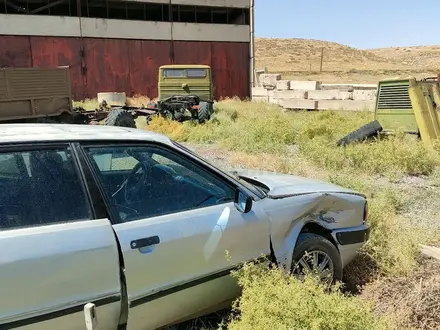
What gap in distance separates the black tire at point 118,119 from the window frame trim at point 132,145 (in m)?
9.91

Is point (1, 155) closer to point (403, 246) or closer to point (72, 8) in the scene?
Answer: point (403, 246)

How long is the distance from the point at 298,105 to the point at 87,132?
17206 mm

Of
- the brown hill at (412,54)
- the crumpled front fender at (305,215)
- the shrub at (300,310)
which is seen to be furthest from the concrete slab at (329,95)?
the brown hill at (412,54)

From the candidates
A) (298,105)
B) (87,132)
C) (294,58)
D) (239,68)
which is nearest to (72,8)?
(239,68)

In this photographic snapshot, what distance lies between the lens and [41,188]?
2.54 meters

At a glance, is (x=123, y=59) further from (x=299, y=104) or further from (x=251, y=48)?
(x=299, y=104)

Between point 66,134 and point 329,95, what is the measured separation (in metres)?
16.9

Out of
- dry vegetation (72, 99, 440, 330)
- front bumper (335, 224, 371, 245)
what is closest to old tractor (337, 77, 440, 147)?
dry vegetation (72, 99, 440, 330)

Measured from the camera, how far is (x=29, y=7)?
934 inches

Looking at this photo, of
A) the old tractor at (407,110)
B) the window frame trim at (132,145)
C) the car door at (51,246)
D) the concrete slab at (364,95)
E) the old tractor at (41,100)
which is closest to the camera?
the car door at (51,246)

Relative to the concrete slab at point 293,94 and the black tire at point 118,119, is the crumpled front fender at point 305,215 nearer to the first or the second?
the black tire at point 118,119

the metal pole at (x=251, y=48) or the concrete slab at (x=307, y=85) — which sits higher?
the metal pole at (x=251, y=48)

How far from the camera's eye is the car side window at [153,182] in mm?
2848

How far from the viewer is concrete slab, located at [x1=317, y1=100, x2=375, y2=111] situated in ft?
54.5
